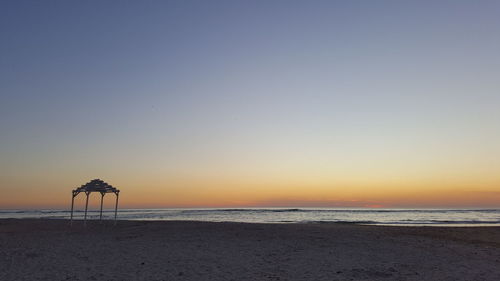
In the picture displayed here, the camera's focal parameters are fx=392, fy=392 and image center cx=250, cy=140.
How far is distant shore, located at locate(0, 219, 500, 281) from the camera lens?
→ 13.1 metres

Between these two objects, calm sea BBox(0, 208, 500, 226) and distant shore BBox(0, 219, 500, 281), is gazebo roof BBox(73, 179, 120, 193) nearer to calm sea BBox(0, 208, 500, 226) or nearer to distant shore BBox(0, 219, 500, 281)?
distant shore BBox(0, 219, 500, 281)

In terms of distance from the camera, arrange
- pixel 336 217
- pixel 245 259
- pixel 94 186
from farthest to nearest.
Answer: pixel 336 217 → pixel 94 186 → pixel 245 259

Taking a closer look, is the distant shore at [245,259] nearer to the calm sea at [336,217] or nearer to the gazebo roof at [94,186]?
the gazebo roof at [94,186]

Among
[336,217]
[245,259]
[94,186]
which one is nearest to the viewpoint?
[245,259]

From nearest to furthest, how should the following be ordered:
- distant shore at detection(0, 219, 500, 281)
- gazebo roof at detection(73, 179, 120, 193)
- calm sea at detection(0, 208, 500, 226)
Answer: distant shore at detection(0, 219, 500, 281), gazebo roof at detection(73, 179, 120, 193), calm sea at detection(0, 208, 500, 226)

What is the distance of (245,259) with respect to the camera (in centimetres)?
1590

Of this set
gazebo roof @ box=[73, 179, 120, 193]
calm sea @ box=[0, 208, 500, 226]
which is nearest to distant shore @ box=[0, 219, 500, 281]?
gazebo roof @ box=[73, 179, 120, 193]

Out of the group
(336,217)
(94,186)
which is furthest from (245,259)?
(336,217)

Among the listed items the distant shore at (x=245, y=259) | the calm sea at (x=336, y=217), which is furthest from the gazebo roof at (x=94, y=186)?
the calm sea at (x=336, y=217)

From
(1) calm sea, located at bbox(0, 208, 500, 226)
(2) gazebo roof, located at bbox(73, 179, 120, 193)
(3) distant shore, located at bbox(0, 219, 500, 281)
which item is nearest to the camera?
(3) distant shore, located at bbox(0, 219, 500, 281)

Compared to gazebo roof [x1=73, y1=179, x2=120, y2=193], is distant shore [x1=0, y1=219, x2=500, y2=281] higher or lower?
lower

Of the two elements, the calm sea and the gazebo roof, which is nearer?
the gazebo roof

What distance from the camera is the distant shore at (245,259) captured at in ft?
43.0

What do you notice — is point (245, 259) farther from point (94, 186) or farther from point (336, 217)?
point (336, 217)
